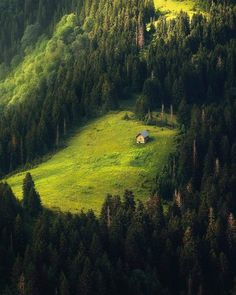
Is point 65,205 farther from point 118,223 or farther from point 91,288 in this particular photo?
point 91,288

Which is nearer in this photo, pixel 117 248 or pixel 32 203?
pixel 117 248

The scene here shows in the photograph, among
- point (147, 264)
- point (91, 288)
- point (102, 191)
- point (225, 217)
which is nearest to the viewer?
point (91, 288)

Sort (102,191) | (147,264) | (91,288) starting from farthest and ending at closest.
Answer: (102,191), (147,264), (91,288)

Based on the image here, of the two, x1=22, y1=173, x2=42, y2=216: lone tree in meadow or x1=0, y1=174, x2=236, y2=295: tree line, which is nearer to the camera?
x1=0, y1=174, x2=236, y2=295: tree line

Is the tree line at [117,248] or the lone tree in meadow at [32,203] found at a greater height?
the lone tree in meadow at [32,203]

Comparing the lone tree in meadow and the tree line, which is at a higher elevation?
the lone tree in meadow

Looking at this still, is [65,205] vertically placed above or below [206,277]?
above

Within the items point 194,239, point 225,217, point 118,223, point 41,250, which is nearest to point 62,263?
point 41,250

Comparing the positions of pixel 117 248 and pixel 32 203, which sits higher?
pixel 32 203

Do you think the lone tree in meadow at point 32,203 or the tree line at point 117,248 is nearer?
the tree line at point 117,248

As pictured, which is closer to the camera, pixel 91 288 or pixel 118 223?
pixel 91 288
